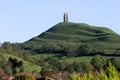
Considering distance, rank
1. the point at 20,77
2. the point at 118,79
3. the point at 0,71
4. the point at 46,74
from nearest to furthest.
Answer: the point at 118,79, the point at 20,77, the point at 46,74, the point at 0,71

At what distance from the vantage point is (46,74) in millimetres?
157500

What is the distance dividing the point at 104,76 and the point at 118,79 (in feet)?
2.39

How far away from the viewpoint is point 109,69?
92.3 feet

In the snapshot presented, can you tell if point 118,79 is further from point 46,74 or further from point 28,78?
point 46,74

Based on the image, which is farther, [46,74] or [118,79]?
[46,74]

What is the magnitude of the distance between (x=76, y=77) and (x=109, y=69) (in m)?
1.87

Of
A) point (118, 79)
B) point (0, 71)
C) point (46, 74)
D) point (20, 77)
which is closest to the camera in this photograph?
point (118, 79)

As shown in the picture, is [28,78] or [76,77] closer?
[76,77]

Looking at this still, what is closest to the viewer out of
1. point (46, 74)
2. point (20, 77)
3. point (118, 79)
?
point (118, 79)

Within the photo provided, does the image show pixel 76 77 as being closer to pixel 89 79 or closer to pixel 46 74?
pixel 89 79

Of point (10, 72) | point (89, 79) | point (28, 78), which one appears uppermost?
point (89, 79)

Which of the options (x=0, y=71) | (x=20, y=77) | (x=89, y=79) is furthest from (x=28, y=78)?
(x=0, y=71)

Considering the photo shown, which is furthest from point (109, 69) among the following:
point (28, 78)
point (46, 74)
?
point (46, 74)

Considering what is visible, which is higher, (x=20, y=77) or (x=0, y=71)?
(x=20, y=77)
